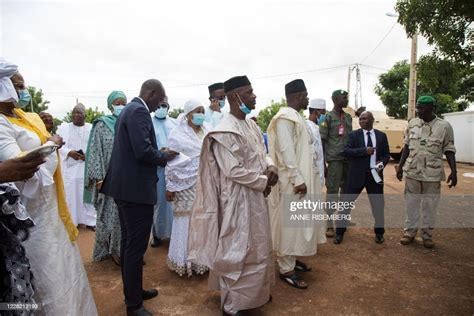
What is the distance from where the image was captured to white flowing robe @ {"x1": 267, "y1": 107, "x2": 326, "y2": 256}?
3.26 m

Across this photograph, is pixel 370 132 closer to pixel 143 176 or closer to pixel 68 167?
A: pixel 143 176

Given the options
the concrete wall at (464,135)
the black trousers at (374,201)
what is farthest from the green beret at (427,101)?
the concrete wall at (464,135)

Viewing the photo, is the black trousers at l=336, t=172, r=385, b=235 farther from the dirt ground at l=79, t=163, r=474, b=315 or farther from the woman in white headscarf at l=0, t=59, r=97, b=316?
the woman in white headscarf at l=0, t=59, r=97, b=316

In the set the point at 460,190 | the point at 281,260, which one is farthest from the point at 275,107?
the point at 281,260

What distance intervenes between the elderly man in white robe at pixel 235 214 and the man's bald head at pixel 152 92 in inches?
23.6

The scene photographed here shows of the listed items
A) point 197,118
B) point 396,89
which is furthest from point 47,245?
point 396,89

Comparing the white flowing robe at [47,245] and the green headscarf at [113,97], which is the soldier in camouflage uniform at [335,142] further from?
the white flowing robe at [47,245]

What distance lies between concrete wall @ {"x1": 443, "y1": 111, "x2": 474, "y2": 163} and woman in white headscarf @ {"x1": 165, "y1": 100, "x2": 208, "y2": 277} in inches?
634

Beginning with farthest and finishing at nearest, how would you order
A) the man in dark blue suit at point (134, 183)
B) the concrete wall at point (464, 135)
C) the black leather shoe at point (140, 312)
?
1. the concrete wall at point (464, 135)
2. the black leather shoe at point (140, 312)
3. the man in dark blue suit at point (134, 183)

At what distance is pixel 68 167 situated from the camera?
18.1 feet

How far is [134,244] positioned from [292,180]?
1.63 metres

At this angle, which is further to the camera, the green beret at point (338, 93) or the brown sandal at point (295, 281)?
the green beret at point (338, 93)

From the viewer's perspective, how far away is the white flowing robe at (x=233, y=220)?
2580 millimetres

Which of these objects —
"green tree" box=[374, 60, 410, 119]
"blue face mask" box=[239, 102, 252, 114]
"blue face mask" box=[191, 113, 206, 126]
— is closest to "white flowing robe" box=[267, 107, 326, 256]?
"blue face mask" box=[239, 102, 252, 114]
